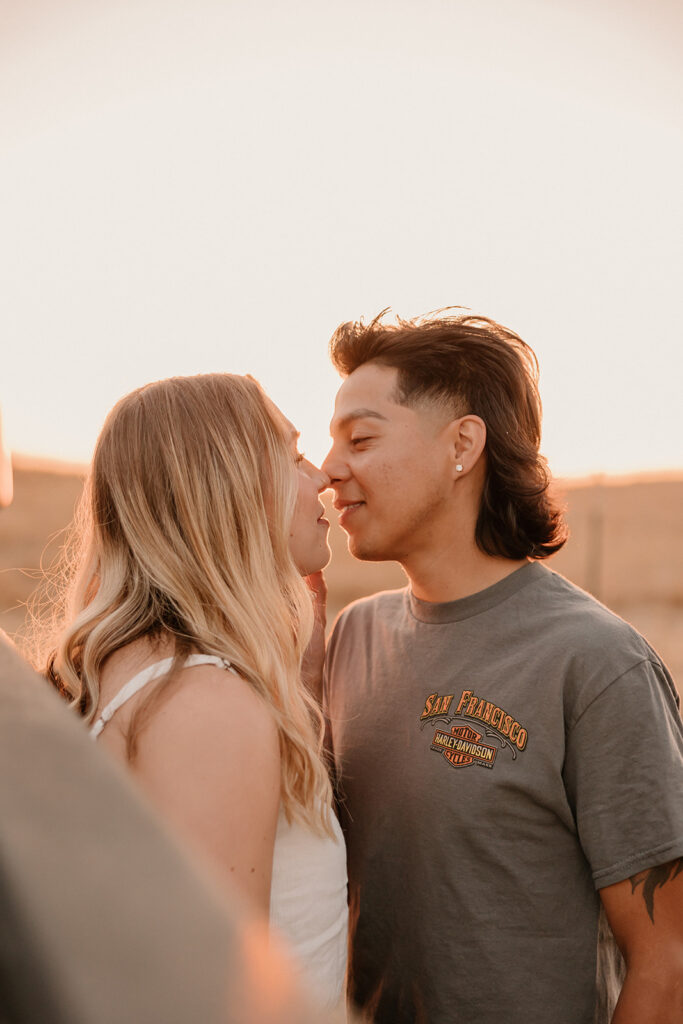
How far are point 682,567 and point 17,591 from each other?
21476 mm

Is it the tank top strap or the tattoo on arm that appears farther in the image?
the tattoo on arm

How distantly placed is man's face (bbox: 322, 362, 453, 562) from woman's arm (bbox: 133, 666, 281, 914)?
1.43 m

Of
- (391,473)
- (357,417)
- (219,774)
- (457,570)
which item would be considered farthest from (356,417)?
(219,774)

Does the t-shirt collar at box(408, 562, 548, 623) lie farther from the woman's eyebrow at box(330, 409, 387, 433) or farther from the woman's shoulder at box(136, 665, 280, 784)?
the woman's shoulder at box(136, 665, 280, 784)

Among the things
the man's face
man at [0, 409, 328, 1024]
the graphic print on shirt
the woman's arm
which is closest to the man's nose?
the man's face

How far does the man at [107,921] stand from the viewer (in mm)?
391

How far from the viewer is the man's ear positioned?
3.21m

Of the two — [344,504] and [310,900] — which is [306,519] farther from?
[310,900]

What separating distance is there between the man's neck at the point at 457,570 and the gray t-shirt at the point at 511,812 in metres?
0.14

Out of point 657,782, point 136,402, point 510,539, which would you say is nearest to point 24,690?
point 136,402

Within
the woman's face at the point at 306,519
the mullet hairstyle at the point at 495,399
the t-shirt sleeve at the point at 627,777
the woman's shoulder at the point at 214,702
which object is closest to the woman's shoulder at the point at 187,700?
the woman's shoulder at the point at 214,702

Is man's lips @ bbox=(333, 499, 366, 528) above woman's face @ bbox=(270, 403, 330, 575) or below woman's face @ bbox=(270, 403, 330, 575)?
below

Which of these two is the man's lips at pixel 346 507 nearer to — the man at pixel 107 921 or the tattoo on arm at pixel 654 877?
the tattoo on arm at pixel 654 877

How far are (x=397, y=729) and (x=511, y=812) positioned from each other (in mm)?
506
